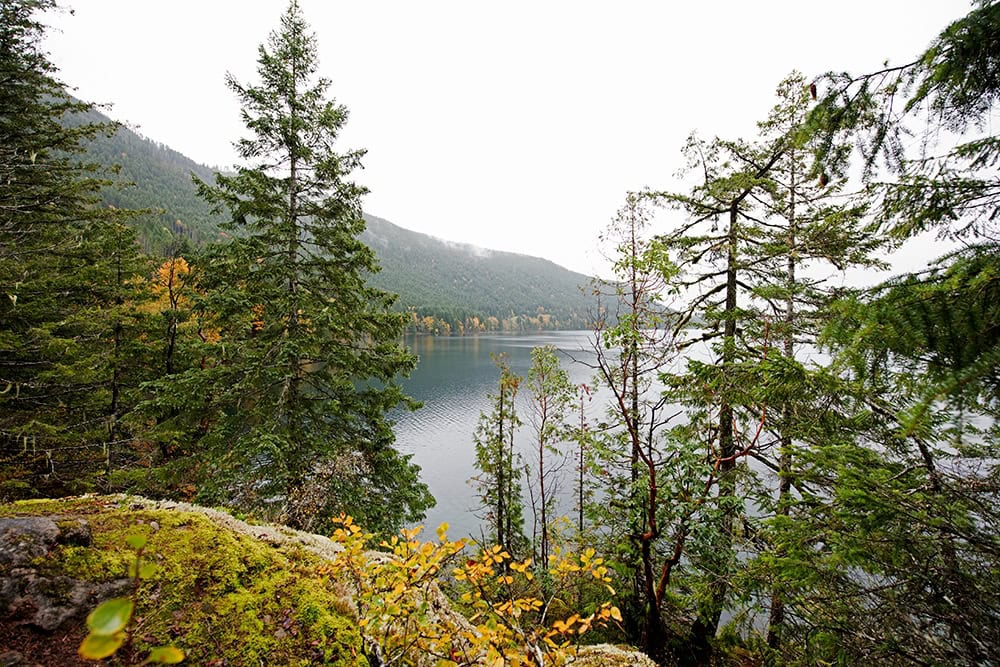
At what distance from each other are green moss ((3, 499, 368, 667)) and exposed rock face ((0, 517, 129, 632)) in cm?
6

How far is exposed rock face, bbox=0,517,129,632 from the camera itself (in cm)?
224

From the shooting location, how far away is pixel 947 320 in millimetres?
1795

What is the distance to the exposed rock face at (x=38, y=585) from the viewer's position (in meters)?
2.24

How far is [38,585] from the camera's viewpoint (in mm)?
2350

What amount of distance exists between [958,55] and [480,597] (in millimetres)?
4225

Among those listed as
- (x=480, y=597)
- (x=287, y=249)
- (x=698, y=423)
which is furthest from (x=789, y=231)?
(x=287, y=249)

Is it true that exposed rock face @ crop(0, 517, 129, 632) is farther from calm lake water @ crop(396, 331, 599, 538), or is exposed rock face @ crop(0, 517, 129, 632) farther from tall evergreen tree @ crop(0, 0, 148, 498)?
tall evergreen tree @ crop(0, 0, 148, 498)

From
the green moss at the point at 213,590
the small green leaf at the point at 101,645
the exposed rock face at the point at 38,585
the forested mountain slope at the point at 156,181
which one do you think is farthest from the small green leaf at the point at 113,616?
the forested mountain slope at the point at 156,181

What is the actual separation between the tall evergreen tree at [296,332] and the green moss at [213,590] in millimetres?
4037

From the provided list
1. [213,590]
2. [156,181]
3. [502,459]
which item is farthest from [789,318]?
[156,181]

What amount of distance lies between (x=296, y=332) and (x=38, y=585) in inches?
243

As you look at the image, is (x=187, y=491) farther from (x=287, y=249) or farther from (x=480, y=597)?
(x=480, y=597)

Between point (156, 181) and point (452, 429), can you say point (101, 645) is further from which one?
point (156, 181)

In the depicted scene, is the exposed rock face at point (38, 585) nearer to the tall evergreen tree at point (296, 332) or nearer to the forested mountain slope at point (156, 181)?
the tall evergreen tree at point (296, 332)
